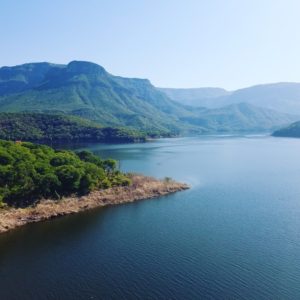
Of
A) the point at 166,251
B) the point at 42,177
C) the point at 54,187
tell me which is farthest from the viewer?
the point at 54,187

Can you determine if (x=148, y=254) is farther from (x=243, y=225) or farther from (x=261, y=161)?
(x=261, y=161)

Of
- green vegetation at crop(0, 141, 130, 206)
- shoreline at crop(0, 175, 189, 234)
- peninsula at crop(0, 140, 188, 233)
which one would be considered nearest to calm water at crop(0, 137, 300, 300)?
shoreline at crop(0, 175, 189, 234)

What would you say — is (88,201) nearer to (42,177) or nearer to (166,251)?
(42,177)

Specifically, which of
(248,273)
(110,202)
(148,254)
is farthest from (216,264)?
(110,202)

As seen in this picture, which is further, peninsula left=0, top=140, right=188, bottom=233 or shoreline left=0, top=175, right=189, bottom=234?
peninsula left=0, top=140, right=188, bottom=233

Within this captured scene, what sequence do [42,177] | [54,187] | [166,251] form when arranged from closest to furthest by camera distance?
[166,251] → [42,177] → [54,187]

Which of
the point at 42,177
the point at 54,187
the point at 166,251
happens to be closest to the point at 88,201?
the point at 54,187

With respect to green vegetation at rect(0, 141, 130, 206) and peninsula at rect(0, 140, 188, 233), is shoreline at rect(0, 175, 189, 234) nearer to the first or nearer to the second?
peninsula at rect(0, 140, 188, 233)
